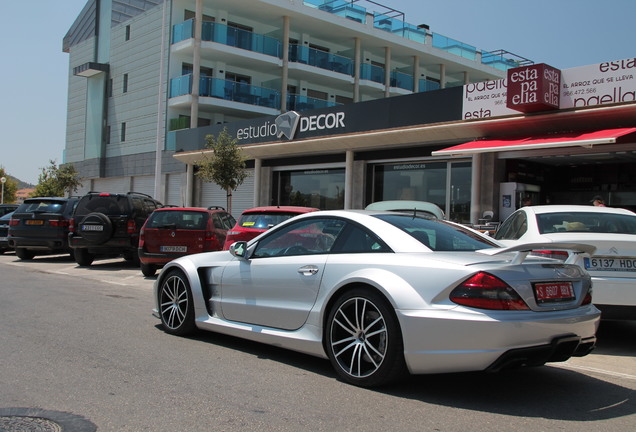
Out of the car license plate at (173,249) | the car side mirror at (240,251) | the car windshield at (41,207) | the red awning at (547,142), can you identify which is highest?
the red awning at (547,142)

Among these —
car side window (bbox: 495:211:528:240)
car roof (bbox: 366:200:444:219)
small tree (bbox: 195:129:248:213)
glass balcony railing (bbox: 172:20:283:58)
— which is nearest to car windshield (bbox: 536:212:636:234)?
car side window (bbox: 495:211:528:240)

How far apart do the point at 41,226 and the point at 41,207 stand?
60 cm

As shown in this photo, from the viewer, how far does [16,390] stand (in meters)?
4.08

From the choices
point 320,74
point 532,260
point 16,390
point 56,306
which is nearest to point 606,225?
point 532,260

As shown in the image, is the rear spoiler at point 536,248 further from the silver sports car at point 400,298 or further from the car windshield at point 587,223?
the car windshield at point 587,223

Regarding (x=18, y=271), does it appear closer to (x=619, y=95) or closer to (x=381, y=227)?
(x=381, y=227)

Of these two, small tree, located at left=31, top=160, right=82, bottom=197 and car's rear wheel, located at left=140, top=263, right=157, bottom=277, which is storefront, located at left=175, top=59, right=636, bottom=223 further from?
small tree, located at left=31, top=160, right=82, bottom=197

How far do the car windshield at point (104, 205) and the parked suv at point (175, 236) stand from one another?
2063 mm

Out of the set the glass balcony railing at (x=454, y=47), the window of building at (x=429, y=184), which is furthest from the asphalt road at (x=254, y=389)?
the glass balcony railing at (x=454, y=47)

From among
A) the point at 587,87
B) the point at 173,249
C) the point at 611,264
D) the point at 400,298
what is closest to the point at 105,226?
the point at 173,249

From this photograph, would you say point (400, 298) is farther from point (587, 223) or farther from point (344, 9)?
point (344, 9)

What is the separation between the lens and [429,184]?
17.2 meters

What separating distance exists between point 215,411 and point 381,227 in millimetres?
1943

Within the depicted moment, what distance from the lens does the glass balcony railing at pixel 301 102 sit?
3060 cm
